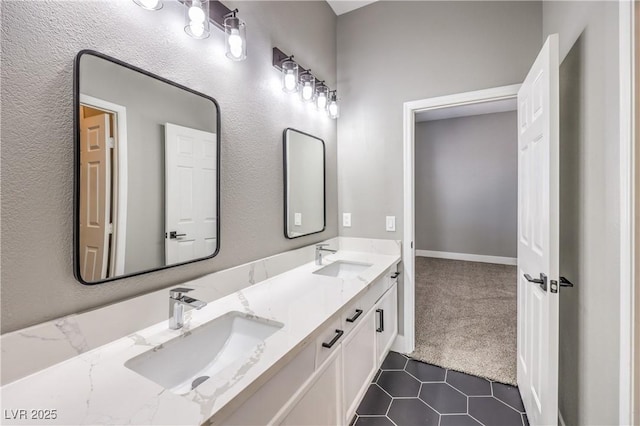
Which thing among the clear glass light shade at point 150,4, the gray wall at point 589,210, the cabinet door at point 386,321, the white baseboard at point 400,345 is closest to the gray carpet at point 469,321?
the white baseboard at point 400,345

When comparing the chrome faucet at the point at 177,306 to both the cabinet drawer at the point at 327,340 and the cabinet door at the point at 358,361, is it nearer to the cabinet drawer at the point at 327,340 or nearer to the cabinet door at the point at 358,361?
the cabinet drawer at the point at 327,340

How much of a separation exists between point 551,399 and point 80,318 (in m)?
1.82

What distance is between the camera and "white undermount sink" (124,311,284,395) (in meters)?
0.97

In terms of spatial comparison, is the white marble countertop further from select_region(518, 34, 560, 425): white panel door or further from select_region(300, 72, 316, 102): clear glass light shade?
select_region(300, 72, 316, 102): clear glass light shade

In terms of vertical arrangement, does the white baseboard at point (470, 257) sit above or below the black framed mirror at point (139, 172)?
below

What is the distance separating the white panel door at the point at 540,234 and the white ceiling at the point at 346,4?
58.7 inches

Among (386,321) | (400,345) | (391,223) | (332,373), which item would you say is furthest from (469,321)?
(332,373)

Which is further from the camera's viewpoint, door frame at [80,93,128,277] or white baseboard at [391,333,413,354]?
white baseboard at [391,333,413,354]

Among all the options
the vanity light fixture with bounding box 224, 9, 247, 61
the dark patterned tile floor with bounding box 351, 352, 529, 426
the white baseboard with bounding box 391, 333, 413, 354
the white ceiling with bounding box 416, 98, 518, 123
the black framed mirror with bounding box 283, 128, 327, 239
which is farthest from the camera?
the white ceiling with bounding box 416, 98, 518, 123

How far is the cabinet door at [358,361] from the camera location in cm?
143

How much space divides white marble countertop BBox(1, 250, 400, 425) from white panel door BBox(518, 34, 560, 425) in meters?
0.97

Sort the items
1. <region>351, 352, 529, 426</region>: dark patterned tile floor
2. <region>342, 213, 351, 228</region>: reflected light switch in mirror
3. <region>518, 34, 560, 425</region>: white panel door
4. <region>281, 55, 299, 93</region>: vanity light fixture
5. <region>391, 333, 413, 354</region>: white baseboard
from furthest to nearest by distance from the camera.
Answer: <region>342, 213, 351, 228</region>: reflected light switch in mirror → <region>391, 333, 413, 354</region>: white baseboard → <region>281, 55, 299, 93</region>: vanity light fixture → <region>351, 352, 529, 426</region>: dark patterned tile floor → <region>518, 34, 560, 425</region>: white panel door

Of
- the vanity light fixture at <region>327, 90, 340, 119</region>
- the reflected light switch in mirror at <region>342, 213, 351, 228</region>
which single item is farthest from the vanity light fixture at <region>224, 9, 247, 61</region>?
the reflected light switch in mirror at <region>342, 213, 351, 228</region>

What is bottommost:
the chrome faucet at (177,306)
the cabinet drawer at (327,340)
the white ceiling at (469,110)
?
the cabinet drawer at (327,340)
